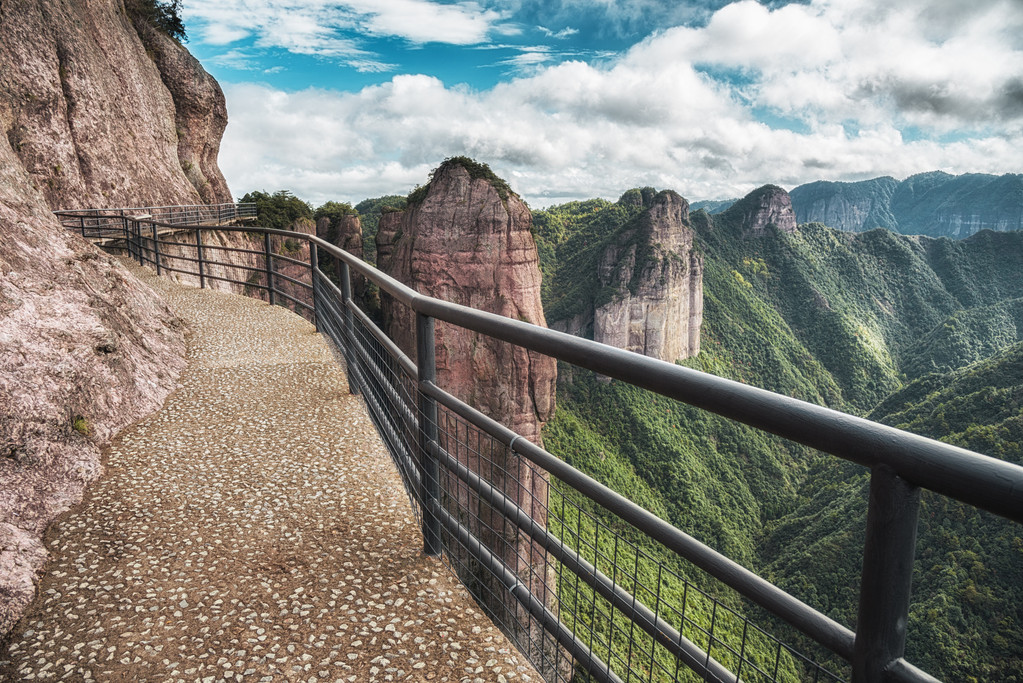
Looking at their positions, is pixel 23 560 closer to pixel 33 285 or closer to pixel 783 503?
pixel 33 285

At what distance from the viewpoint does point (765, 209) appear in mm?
105938

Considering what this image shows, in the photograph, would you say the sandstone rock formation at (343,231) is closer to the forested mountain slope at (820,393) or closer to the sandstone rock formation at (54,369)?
the forested mountain slope at (820,393)

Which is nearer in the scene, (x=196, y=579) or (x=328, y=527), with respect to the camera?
(x=196, y=579)

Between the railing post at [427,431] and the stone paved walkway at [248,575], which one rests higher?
the railing post at [427,431]

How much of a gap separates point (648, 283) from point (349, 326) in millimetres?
60901

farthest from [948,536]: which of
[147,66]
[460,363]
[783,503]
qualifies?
[147,66]

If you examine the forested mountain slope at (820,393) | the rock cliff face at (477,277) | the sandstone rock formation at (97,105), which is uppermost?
the sandstone rock formation at (97,105)

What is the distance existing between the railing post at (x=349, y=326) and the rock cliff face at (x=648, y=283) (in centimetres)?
5761

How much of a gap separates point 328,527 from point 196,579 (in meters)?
0.61

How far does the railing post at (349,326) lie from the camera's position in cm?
462

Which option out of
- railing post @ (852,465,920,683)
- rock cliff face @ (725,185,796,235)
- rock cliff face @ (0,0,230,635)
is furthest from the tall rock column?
rock cliff face @ (725,185,796,235)

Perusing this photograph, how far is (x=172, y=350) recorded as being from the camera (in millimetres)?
5617

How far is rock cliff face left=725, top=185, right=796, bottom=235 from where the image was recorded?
342ft

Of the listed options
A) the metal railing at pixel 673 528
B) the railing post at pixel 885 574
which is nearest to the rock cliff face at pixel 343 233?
the metal railing at pixel 673 528
